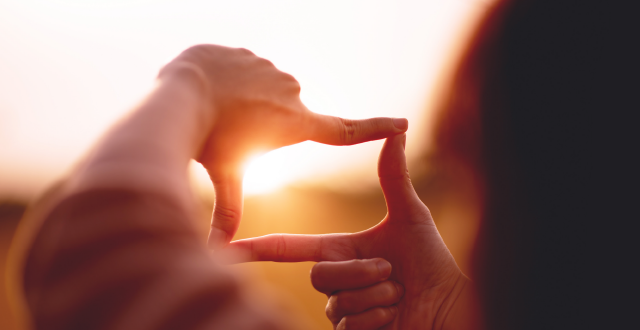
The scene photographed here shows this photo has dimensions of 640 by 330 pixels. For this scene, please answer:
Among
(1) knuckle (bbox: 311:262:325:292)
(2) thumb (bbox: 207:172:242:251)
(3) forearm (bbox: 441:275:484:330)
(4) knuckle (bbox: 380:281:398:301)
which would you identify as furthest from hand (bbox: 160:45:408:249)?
(3) forearm (bbox: 441:275:484:330)

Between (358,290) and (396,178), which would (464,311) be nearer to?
(358,290)

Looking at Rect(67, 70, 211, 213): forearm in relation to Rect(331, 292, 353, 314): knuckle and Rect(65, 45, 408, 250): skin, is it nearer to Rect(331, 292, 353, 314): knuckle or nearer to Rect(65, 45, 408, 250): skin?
Rect(65, 45, 408, 250): skin

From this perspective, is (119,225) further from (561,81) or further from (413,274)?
(413,274)

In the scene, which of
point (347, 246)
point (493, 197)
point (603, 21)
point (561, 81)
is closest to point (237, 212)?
point (347, 246)

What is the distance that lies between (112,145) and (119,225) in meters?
0.18

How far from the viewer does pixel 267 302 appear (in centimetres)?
41

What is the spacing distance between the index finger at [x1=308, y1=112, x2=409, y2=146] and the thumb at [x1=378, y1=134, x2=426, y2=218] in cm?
6

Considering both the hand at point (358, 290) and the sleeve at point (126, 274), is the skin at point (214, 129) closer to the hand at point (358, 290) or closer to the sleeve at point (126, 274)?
the sleeve at point (126, 274)

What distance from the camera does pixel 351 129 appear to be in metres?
1.43

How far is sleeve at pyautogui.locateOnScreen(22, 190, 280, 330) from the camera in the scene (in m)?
0.34

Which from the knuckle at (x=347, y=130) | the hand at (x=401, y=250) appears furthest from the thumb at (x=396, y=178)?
the knuckle at (x=347, y=130)

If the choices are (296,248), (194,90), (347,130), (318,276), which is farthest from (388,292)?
(194,90)

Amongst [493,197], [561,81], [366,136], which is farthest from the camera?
[366,136]

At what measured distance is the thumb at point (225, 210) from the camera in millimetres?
1230
